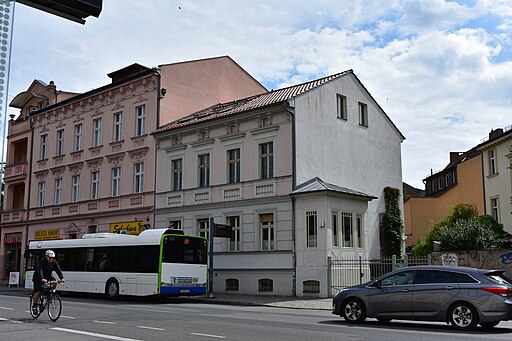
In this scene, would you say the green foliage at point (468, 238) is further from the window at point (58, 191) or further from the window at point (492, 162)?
the window at point (58, 191)

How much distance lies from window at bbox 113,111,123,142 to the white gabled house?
13.4ft

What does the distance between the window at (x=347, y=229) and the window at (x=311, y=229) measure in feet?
4.94

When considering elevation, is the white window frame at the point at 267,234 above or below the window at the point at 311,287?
above

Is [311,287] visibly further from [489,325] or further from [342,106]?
[489,325]

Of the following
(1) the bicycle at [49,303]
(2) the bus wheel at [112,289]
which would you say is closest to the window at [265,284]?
(2) the bus wheel at [112,289]

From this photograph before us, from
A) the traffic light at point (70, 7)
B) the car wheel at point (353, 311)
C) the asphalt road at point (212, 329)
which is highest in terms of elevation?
the traffic light at point (70, 7)

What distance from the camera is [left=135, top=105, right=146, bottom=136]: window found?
34.2m

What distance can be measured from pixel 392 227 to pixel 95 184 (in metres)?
18.8

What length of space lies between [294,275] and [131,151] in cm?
1405

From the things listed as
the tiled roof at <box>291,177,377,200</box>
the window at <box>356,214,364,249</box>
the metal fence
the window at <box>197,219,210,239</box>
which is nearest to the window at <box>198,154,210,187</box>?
the window at <box>197,219,210,239</box>

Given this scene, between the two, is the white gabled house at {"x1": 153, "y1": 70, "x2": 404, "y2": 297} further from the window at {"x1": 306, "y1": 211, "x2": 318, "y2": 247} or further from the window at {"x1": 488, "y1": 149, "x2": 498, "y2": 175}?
the window at {"x1": 488, "y1": 149, "x2": 498, "y2": 175}

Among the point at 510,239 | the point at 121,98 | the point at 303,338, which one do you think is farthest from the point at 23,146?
the point at 303,338

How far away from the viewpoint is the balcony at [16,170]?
4350 cm

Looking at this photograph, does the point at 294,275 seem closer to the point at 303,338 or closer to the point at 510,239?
the point at 510,239
